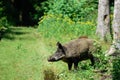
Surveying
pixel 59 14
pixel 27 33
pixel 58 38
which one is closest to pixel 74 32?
pixel 58 38

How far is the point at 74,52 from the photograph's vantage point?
10.7 m

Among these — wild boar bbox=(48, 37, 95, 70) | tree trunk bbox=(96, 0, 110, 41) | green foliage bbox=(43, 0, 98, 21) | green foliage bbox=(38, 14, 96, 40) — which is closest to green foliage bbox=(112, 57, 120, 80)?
wild boar bbox=(48, 37, 95, 70)

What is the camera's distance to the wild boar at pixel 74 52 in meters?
10.5

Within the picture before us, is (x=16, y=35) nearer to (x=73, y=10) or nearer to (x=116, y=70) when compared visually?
(x=73, y=10)

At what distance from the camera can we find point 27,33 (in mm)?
20156

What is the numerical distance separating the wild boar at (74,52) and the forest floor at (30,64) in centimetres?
37

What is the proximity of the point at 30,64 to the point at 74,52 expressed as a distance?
235cm

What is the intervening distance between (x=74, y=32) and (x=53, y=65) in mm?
4777

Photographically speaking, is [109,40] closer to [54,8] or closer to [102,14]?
[102,14]

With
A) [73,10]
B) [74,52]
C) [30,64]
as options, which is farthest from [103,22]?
[74,52]

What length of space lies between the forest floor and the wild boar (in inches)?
14.4

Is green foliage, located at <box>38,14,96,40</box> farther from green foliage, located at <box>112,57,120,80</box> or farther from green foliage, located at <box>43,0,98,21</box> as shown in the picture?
green foliage, located at <box>112,57,120,80</box>

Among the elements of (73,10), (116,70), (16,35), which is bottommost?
(16,35)

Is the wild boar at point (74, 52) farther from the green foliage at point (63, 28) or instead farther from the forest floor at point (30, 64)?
the green foliage at point (63, 28)
